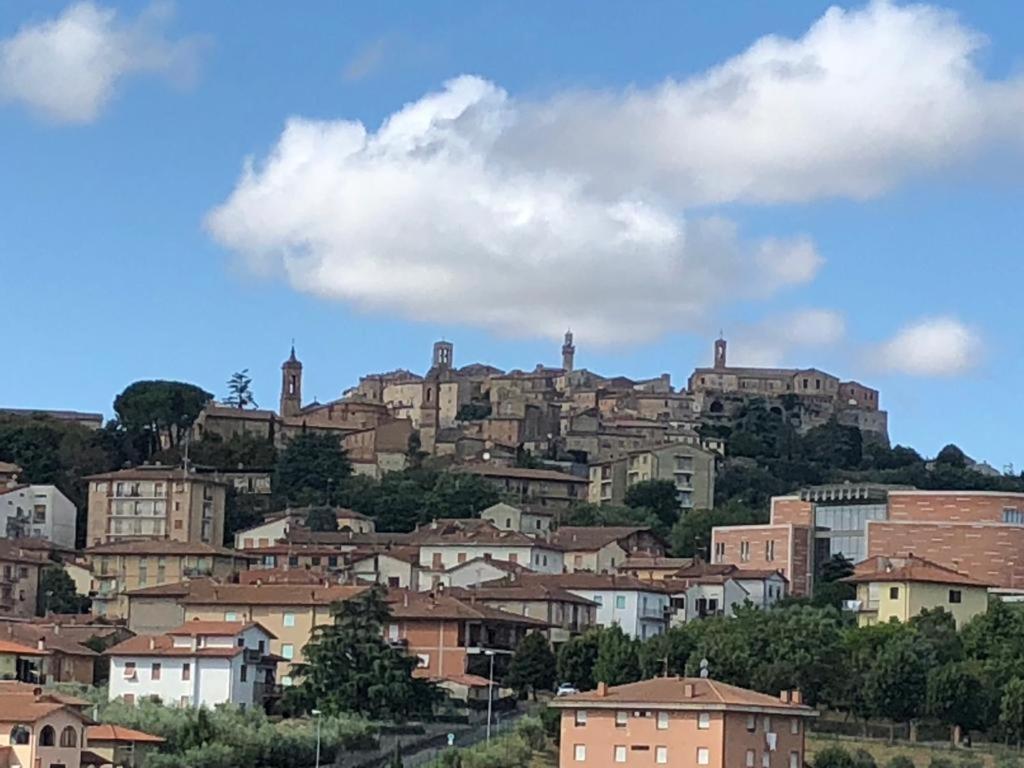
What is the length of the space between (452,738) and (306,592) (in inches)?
648

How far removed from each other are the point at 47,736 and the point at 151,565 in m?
41.4

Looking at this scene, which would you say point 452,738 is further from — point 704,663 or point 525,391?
point 525,391

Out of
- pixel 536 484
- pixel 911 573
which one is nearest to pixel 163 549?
pixel 911 573

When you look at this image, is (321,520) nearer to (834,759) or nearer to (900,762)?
(900,762)

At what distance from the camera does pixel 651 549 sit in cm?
10231

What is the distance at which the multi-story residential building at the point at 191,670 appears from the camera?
Result: 69.2 meters

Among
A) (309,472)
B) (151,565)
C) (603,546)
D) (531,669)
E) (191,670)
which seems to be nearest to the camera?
(191,670)

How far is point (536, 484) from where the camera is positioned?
124 meters

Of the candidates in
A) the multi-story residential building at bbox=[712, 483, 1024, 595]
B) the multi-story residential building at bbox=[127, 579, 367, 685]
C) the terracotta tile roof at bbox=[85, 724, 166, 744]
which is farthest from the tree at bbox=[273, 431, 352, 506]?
the terracotta tile roof at bbox=[85, 724, 166, 744]

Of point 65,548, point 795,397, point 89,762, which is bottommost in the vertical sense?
point 89,762

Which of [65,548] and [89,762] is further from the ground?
[65,548]

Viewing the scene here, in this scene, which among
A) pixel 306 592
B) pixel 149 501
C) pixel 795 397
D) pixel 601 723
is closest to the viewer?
pixel 601 723

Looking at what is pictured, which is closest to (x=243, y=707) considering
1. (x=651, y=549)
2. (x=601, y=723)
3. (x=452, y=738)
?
(x=452, y=738)

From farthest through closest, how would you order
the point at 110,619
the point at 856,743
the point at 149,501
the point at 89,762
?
the point at 149,501 < the point at 110,619 < the point at 856,743 < the point at 89,762
